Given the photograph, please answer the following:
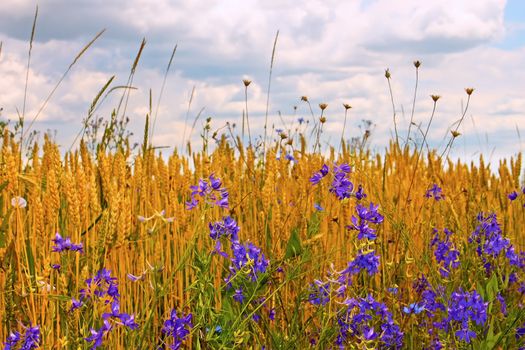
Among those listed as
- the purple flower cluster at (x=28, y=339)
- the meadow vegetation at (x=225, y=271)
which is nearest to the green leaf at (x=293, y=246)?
the meadow vegetation at (x=225, y=271)

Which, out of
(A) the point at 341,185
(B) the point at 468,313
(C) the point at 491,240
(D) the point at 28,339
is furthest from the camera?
(C) the point at 491,240

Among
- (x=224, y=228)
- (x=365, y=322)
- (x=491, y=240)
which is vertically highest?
(x=224, y=228)

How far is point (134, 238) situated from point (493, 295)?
1.37 meters

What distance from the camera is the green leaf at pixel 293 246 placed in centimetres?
216

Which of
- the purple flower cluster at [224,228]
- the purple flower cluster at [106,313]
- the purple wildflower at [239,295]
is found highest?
the purple flower cluster at [224,228]

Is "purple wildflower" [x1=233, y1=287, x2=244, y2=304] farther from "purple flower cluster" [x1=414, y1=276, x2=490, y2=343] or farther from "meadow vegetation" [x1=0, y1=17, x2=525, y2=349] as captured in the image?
"purple flower cluster" [x1=414, y1=276, x2=490, y2=343]

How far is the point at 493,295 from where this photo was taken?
215 centimetres

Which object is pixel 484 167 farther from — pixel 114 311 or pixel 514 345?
pixel 114 311

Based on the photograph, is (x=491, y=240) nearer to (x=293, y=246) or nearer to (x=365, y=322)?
(x=365, y=322)

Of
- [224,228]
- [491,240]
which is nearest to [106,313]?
[224,228]

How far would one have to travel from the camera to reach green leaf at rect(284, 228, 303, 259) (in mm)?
2162

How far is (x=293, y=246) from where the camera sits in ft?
7.12

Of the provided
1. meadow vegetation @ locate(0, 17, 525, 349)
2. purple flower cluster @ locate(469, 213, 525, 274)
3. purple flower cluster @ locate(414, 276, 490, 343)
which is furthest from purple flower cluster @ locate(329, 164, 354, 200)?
purple flower cluster @ locate(469, 213, 525, 274)

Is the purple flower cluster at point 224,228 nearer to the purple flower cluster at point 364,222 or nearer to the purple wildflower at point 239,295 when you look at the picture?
the purple wildflower at point 239,295
